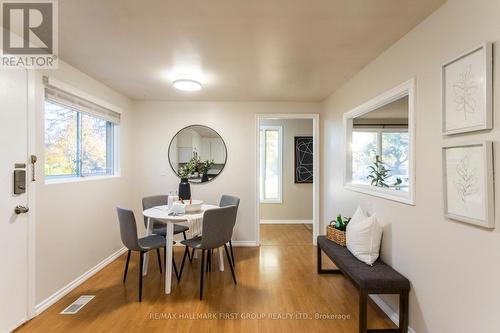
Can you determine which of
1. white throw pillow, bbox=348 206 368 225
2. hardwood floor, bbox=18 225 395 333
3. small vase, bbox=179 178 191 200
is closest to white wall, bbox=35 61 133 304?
hardwood floor, bbox=18 225 395 333

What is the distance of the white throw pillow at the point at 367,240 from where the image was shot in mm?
2332

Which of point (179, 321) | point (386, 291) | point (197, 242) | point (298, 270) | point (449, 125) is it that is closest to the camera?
point (449, 125)

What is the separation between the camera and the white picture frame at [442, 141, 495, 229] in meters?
1.37

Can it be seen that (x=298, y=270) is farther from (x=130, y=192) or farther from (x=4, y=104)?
(x=4, y=104)

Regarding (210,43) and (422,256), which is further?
(210,43)

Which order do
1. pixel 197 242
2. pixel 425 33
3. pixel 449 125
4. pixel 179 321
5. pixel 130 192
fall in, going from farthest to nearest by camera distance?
pixel 130 192 < pixel 197 242 < pixel 179 321 < pixel 425 33 < pixel 449 125

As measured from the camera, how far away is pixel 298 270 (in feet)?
11.0

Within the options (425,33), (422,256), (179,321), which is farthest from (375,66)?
(179,321)

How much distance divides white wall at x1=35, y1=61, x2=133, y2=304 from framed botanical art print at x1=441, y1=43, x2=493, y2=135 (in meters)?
3.19

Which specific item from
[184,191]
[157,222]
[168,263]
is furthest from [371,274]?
[157,222]

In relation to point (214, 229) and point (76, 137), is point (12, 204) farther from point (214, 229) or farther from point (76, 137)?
point (214, 229)

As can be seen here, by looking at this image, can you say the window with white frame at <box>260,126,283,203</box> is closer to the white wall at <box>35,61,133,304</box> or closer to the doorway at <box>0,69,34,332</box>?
the white wall at <box>35,61,133,304</box>

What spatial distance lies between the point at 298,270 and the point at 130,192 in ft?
9.28

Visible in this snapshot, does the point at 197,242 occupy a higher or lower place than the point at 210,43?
lower
